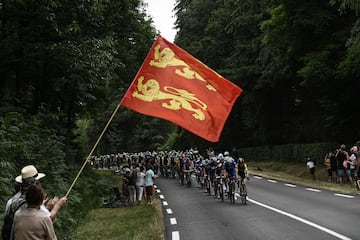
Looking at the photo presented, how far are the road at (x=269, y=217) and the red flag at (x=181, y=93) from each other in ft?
13.0

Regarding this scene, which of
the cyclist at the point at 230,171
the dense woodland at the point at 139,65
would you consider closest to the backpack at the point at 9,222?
the dense woodland at the point at 139,65

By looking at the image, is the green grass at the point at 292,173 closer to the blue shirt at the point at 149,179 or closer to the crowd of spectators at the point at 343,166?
the crowd of spectators at the point at 343,166

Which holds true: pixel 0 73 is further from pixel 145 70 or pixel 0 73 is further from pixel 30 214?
pixel 30 214

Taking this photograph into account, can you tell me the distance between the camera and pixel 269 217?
46.1 ft

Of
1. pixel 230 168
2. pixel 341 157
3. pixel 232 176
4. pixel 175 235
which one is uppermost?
pixel 341 157

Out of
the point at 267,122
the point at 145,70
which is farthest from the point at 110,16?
the point at 267,122

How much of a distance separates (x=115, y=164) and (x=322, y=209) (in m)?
47.0

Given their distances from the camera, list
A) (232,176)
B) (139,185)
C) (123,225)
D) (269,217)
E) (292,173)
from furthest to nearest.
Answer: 1. (292,173)
2. (139,185)
3. (232,176)
4. (123,225)
5. (269,217)

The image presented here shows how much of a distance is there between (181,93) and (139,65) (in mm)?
28537

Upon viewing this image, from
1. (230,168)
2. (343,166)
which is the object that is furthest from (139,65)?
(230,168)

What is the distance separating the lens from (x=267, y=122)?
47.1m

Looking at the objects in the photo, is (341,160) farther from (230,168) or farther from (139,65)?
(139,65)

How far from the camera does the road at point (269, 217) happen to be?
1131 cm

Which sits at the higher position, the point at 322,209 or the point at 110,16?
the point at 110,16
